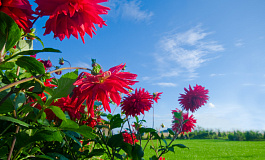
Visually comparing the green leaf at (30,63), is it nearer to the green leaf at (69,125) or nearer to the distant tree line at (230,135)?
the green leaf at (69,125)

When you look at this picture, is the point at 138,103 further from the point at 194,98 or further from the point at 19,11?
the point at 19,11

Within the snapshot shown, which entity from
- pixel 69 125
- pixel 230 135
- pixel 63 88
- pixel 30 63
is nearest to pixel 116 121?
pixel 69 125

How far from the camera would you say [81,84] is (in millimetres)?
545

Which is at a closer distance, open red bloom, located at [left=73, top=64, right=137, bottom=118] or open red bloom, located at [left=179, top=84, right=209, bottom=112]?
open red bloom, located at [left=73, top=64, right=137, bottom=118]

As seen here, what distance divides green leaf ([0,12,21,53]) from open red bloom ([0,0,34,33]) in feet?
0.14

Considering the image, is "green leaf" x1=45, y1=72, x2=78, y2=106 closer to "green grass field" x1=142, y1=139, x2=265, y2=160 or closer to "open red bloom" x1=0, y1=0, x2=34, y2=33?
"open red bloom" x1=0, y1=0, x2=34, y2=33

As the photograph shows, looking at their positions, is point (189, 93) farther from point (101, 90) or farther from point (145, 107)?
point (101, 90)

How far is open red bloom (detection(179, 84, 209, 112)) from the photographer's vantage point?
77.5 inches

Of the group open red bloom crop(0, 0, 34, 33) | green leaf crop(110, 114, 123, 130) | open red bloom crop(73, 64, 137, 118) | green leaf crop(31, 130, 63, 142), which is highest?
open red bloom crop(0, 0, 34, 33)

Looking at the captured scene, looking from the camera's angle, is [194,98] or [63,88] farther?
[194,98]

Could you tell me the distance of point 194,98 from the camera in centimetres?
199

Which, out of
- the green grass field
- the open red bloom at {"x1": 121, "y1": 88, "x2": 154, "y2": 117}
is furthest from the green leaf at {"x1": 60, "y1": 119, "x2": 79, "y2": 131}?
the green grass field

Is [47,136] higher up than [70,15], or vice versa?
[70,15]

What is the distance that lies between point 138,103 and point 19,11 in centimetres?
107
